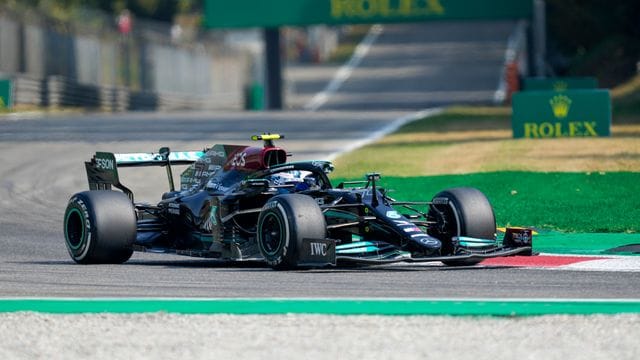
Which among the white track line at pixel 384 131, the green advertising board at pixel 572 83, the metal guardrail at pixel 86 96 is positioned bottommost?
the white track line at pixel 384 131

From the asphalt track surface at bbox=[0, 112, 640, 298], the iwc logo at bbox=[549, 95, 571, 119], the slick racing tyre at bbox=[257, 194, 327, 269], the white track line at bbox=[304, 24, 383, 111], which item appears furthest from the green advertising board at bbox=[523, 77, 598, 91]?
the slick racing tyre at bbox=[257, 194, 327, 269]

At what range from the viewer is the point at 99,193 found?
49.5ft

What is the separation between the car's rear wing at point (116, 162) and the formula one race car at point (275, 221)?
0.02 meters

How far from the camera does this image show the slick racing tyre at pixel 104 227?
14.8 meters

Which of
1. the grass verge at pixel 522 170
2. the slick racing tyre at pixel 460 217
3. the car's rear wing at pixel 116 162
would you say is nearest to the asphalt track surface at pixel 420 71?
the grass verge at pixel 522 170

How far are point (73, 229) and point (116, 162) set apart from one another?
1117 millimetres

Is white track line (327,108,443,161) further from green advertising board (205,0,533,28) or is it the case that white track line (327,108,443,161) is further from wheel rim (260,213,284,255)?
wheel rim (260,213,284,255)

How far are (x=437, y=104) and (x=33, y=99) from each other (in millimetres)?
16095

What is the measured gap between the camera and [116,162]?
636 inches

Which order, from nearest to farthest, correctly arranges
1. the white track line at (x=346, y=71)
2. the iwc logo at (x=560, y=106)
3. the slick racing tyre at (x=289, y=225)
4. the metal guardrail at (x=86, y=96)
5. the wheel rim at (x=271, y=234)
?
the slick racing tyre at (x=289, y=225)
the wheel rim at (x=271, y=234)
the iwc logo at (x=560, y=106)
the metal guardrail at (x=86, y=96)
the white track line at (x=346, y=71)

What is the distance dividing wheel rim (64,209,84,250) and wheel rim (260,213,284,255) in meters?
2.25

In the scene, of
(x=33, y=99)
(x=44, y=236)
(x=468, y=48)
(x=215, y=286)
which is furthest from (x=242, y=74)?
(x=215, y=286)

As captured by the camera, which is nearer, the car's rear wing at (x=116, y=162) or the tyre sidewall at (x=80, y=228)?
the tyre sidewall at (x=80, y=228)

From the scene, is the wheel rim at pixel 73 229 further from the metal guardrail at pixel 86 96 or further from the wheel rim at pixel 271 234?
the metal guardrail at pixel 86 96
